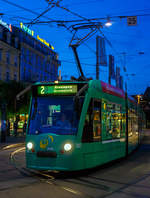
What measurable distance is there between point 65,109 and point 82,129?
2.41ft

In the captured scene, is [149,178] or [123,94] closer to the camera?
[149,178]

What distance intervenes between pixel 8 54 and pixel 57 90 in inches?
1504

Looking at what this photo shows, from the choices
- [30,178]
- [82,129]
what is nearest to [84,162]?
[82,129]

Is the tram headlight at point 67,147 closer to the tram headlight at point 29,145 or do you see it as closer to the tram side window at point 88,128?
the tram side window at point 88,128

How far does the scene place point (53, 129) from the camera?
8.63 m

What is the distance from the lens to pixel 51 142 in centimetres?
846

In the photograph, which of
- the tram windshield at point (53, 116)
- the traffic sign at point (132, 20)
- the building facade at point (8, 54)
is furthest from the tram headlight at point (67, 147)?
the building facade at point (8, 54)

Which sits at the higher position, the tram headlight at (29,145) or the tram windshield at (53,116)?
the tram windshield at (53,116)

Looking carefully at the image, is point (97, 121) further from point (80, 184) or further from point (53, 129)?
point (80, 184)

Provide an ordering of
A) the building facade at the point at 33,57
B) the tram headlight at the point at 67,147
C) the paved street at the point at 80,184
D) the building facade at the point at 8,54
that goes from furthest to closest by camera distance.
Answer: the building facade at the point at 33,57 → the building facade at the point at 8,54 → the tram headlight at the point at 67,147 → the paved street at the point at 80,184

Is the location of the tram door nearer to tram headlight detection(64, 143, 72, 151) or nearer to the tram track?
tram headlight detection(64, 143, 72, 151)

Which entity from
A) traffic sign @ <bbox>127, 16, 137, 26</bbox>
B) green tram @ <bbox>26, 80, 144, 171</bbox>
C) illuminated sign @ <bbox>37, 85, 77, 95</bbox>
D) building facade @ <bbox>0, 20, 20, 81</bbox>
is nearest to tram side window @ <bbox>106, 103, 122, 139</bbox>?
green tram @ <bbox>26, 80, 144, 171</bbox>

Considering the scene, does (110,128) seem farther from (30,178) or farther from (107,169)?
(30,178)

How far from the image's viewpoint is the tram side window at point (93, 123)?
8820mm
